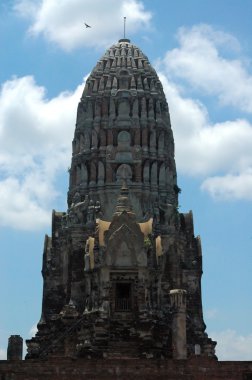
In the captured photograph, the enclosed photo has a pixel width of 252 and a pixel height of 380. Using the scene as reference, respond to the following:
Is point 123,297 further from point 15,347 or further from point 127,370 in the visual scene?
point 127,370

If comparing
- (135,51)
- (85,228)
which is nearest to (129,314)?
(85,228)

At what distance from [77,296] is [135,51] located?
19.7 meters

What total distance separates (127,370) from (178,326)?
5818mm

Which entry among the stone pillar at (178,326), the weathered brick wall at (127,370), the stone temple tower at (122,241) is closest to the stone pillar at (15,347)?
the stone temple tower at (122,241)

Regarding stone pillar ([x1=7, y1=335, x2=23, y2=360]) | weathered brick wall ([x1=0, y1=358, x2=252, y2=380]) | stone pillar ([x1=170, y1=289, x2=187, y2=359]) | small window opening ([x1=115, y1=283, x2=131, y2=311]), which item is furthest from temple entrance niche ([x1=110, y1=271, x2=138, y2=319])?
weathered brick wall ([x1=0, y1=358, x2=252, y2=380])

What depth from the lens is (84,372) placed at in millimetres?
37094

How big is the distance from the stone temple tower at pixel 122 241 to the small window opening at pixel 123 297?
0.20 ft

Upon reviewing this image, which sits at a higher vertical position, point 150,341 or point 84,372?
point 150,341

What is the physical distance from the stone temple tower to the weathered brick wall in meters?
4.43

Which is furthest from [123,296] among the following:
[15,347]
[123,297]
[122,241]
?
[15,347]

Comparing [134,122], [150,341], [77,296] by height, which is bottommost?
[150,341]

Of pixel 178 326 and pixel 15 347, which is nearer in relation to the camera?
pixel 178 326

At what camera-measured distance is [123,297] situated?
47438 mm

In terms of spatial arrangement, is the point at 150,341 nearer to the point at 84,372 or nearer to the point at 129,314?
the point at 129,314
